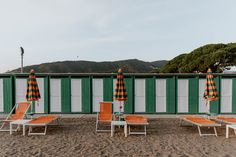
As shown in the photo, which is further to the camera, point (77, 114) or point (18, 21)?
point (18, 21)

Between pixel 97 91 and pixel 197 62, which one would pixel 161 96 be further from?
pixel 197 62

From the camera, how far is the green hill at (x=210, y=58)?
606 inches

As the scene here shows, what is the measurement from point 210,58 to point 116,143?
14.6 meters

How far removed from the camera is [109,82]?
7.44m

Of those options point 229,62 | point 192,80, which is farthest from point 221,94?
point 229,62

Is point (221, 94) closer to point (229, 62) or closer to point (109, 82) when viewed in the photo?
point (109, 82)

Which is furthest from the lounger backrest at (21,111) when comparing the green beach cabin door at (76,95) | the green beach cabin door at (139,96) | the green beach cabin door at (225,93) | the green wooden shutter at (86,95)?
the green beach cabin door at (225,93)

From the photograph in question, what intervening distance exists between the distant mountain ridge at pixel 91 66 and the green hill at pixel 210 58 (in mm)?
10371

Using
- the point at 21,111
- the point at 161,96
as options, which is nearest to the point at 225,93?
the point at 161,96

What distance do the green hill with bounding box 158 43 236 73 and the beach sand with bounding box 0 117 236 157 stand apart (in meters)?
12.0

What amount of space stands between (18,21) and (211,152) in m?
10.1

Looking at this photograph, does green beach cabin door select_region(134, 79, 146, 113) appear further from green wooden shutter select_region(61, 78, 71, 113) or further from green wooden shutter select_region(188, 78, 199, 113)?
green wooden shutter select_region(61, 78, 71, 113)

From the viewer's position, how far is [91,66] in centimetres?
3450

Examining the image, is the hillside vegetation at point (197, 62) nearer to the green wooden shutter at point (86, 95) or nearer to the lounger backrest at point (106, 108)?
the green wooden shutter at point (86, 95)
